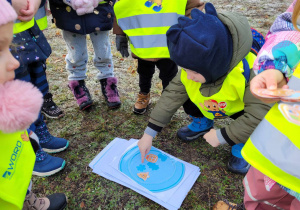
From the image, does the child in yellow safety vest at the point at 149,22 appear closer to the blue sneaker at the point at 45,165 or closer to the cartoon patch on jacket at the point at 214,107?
the cartoon patch on jacket at the point at 214,107

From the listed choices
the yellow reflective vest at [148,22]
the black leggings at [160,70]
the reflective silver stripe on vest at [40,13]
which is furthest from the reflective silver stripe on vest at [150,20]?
the reflective silver stripe on vest at [40,13]

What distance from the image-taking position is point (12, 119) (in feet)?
2.27

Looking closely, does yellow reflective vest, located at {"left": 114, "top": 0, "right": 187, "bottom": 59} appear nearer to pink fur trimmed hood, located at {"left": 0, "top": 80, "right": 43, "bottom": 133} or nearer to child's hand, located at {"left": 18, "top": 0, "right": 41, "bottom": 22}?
child's hand, located at {"left": 18, "top": 0, "right": 41, "bottom": 22}

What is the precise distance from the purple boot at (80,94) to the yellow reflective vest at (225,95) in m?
1.06

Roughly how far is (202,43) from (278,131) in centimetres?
51

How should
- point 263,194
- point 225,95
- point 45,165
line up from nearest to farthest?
point 263,194 → point 225,95 → point 45,165

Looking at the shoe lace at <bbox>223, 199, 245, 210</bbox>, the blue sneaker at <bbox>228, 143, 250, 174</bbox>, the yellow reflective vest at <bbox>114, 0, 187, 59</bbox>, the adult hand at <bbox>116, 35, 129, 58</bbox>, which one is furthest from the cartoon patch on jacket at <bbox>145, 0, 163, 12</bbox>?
the shoe lace at <bbox>223, 199, 245, 210</bbox>

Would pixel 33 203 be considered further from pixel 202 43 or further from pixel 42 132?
pixel 202 43

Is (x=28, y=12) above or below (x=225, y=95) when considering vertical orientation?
above

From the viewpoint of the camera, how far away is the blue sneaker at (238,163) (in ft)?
5.44

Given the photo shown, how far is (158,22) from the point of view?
1.72m

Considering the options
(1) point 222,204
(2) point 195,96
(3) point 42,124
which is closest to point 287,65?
(2) point 195,96

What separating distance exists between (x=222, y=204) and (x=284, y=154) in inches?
31.5

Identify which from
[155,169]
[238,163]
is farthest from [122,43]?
[238,163]
